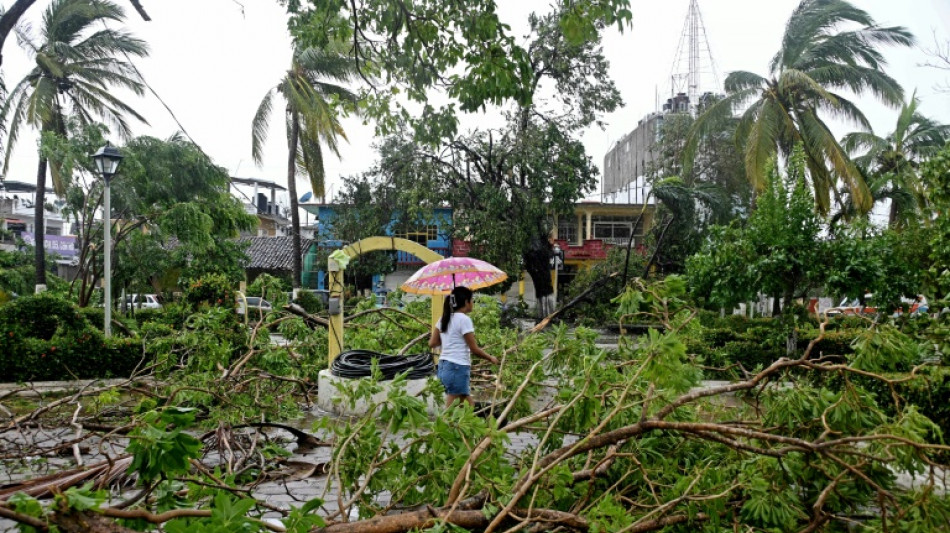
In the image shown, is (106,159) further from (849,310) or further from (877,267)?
(849,310)

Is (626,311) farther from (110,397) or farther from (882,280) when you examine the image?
(882,280)

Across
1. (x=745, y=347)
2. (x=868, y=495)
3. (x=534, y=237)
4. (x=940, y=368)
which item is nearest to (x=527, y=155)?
(x=534, y=237)

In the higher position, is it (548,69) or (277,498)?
(548,69)

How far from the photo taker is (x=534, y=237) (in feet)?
82.2

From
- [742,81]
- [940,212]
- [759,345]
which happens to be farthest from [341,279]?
[742,81]

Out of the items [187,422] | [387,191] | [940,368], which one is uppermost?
[387,191]

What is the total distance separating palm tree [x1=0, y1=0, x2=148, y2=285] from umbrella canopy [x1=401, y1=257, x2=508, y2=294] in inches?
537

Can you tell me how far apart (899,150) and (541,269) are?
14.8 m

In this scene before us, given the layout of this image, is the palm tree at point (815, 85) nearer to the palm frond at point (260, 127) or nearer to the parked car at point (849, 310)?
the parked car at point (849, 310)

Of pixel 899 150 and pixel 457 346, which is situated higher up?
pixel 899 150

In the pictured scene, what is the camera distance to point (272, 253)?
4044cm

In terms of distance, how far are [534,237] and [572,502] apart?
2114 centimetres

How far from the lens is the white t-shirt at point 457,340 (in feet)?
22.8

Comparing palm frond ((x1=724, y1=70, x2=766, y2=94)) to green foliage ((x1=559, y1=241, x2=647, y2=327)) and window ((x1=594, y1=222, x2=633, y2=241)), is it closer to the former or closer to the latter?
green foliage ((x1=559, y1=241, x2=647, y2=327))
